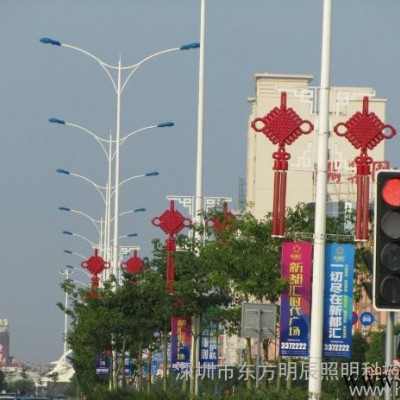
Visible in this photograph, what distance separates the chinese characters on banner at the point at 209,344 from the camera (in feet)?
133

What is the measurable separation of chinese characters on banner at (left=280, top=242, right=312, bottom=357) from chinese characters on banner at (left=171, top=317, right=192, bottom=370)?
47.4 feet

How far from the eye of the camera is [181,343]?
41562 mm

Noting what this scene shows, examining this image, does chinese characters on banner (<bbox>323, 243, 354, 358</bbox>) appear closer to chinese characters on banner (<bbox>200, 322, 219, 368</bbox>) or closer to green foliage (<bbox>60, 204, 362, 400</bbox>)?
green foliage (<bbox>60, 204, 362, 400</bbox>)

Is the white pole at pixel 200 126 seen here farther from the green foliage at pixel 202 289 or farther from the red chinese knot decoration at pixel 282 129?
→ the red chinese knot decoration at pixel 282 129

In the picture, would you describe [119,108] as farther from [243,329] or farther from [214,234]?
[243,329]

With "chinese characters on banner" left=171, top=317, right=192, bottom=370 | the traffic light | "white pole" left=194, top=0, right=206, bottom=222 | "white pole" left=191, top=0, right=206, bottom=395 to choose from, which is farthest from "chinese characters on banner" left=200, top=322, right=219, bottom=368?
the traffic light

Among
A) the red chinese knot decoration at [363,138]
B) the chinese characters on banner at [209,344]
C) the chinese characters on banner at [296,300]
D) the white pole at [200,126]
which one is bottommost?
the chinese characters on banner at [209,344]

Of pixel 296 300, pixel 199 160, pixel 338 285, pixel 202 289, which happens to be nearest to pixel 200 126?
pixel 199 160

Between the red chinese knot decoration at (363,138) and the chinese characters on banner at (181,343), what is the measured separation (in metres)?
19.6

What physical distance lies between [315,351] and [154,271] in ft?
77.2

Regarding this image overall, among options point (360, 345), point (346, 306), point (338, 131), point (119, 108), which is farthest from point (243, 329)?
point (360, 345)

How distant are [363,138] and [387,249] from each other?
9.97 m

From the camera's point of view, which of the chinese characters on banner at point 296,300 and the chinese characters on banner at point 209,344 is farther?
the chinese characters on banner at point 209,344

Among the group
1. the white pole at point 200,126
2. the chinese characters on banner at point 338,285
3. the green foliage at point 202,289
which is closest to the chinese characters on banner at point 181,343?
the green foliage at point 202,289
